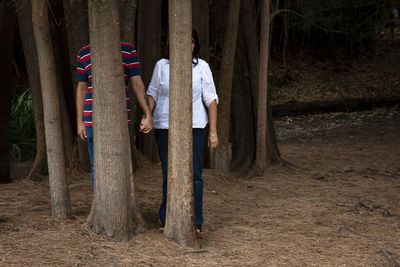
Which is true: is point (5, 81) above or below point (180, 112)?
above

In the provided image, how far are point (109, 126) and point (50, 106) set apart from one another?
2.62 ft

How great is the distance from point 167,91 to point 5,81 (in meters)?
4.74

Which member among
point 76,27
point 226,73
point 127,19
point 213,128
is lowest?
point 213,128

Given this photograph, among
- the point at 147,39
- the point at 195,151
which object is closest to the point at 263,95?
the point at 147,39

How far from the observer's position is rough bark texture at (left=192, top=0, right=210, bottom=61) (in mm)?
7555

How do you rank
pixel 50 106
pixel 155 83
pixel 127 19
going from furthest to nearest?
pixel 127 19, pixel 50 106, pixel 155 83

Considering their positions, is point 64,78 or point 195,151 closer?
point 195,151

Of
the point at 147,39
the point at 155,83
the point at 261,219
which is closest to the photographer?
the point at 155,83

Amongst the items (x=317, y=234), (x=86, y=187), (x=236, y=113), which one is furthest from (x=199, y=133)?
(x=236, y=113)

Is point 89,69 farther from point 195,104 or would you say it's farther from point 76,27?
point 76,27

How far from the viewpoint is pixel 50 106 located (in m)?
4.90

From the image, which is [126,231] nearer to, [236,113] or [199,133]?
[199,133]

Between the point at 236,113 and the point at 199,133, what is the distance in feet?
13.6

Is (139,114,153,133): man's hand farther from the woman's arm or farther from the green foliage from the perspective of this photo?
the green foliage
